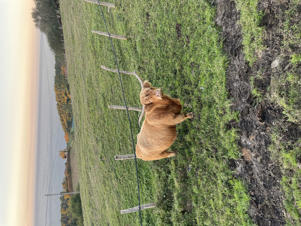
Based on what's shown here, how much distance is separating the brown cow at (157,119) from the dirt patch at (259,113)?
917 millimetres

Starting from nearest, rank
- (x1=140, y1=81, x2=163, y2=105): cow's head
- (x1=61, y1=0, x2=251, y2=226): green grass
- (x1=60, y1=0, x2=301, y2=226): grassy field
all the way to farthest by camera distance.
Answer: (x1=60, y1=0, x2=301, y2=226): grassy field
(x1=61, y1=0, x2=251, y2=226): green grass
(x1=140, y1=81, x2=163, y2=105): cow's head

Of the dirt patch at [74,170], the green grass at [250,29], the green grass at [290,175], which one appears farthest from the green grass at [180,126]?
the dirt patch at [74,170]

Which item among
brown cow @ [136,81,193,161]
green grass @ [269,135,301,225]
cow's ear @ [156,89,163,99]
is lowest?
green grass @ [269,135,301,225]

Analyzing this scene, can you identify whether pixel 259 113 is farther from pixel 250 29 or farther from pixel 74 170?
pixel 74 170

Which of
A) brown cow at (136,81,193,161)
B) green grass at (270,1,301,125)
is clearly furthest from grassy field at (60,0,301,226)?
brown cow at (136,81,193,161)

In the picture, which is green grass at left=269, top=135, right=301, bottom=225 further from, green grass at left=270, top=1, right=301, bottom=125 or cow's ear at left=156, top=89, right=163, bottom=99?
cow's ear at left=156, top=89, right=163, bottom=99

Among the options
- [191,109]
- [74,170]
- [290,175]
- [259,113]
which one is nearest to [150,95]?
[191,109]

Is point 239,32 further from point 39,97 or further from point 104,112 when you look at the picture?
point 39,97

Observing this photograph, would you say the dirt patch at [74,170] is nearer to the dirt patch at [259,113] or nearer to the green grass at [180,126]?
the green grass at [180,126]

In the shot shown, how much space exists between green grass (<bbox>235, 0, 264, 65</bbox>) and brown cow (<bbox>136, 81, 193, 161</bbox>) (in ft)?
4.31

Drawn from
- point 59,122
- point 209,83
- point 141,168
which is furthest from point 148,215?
point 59,122

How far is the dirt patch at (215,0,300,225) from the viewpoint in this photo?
2467mm

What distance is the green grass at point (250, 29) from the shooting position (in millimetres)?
2668

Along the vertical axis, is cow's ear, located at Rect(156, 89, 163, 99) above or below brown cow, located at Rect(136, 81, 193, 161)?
above
